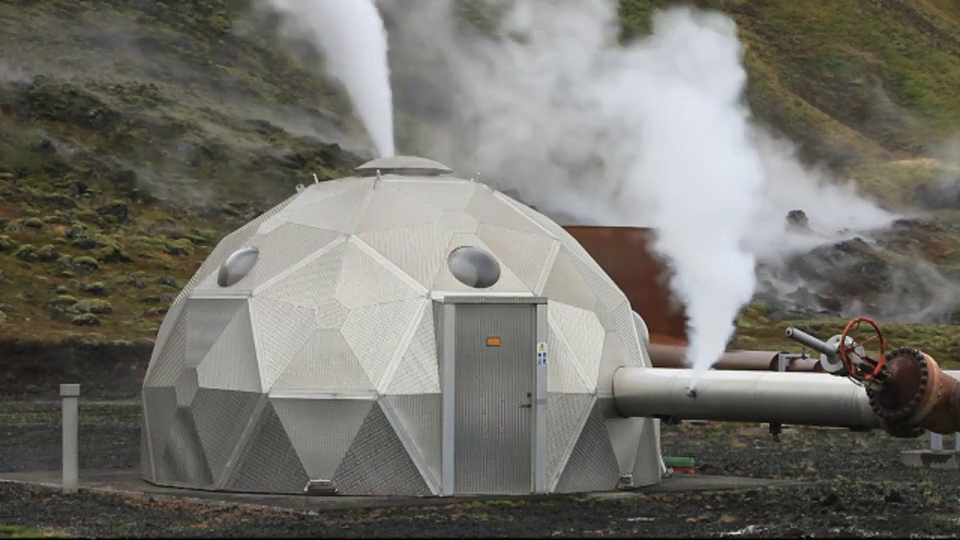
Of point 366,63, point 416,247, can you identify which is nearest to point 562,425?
point 416,247

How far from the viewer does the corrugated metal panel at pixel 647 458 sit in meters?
29.3

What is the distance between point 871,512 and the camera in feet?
84.3

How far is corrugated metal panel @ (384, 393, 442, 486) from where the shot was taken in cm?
2675

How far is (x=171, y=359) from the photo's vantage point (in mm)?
29250

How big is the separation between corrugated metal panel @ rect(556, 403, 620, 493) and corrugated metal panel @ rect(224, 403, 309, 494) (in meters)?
3.74

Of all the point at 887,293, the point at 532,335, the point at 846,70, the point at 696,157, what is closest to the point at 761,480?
the point at 532,335

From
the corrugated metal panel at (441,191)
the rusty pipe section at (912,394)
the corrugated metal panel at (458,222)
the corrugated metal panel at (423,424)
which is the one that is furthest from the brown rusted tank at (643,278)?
the rusty pipe section at (912,394)

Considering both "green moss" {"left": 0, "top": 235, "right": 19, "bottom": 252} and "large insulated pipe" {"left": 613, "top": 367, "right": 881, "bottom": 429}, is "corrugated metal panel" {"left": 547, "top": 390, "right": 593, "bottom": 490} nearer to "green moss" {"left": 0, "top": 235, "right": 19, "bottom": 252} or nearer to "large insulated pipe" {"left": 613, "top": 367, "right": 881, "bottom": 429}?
"large insulated pipe" {"left": 613, "top": 367, "right": 881, "bottom": 429}

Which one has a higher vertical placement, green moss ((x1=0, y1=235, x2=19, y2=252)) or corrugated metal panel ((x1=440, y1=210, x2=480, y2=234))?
green moss ((x1=0, y1=235, x2=19, y2=252))

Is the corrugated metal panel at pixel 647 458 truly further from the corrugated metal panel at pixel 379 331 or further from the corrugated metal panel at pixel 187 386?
the corrugated metal panel at pixel 187 386

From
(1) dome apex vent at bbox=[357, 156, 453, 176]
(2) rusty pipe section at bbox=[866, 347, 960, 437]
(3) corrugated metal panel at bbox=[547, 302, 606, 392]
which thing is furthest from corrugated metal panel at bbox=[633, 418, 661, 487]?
(2) rusty pipe section at bbox=[866, 347, 960, 437]

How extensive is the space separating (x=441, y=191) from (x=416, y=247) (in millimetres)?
1685

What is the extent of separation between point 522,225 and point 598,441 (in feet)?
11.7

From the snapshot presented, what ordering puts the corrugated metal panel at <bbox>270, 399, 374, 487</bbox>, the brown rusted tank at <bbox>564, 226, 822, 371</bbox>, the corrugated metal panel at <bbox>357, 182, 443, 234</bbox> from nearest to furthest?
the corrugated metal panel at <bbox>270, 399, 374, 487</bbox> → the corrugated metal panel at <bbox>357, 182, 443, 234</bbox> → the brown rusted tank at <bbox>564, 226, 822, 371</bbox>
